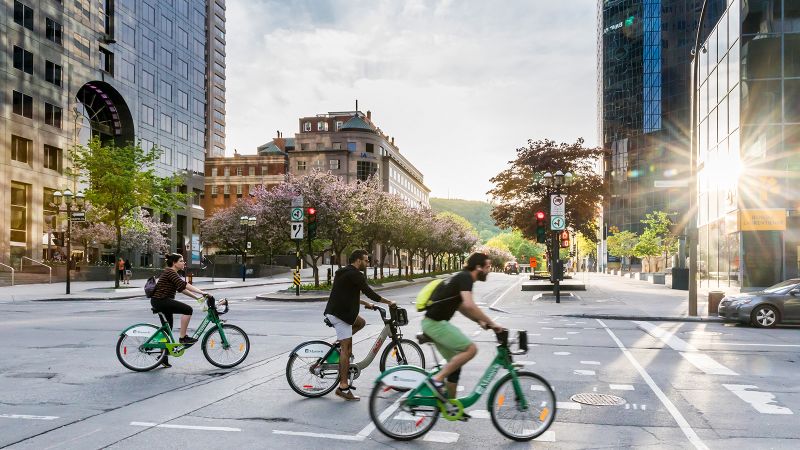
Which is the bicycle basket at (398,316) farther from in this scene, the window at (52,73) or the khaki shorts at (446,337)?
the window at (52,73)

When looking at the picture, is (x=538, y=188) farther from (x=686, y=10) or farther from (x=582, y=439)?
(x=686, y=10)

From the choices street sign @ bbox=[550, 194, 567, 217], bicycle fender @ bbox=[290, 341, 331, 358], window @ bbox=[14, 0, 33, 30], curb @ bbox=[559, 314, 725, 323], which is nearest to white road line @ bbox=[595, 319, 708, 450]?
bicycle fender @ bbox=[290, 341, 331, 358]

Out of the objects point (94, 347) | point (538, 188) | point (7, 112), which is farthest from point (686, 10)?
point (94, 347)

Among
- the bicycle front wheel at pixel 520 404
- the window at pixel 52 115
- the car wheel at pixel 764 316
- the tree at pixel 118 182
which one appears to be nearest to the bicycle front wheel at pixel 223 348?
the bicycle front wheel at pixel 520 404

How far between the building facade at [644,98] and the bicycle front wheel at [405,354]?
3351 inches

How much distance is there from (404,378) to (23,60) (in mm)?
53980

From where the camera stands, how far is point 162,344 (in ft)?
33.9

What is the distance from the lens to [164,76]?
229 feet

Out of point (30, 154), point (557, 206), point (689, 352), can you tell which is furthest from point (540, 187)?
point (30, 154)

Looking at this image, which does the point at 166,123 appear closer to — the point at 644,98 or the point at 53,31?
the point at 53,31

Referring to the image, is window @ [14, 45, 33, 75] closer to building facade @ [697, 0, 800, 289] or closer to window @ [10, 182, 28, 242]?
window @ [10, 182, 28, 242]

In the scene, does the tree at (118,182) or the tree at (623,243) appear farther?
the tree at (623,243)

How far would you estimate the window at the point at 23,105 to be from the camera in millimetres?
49125

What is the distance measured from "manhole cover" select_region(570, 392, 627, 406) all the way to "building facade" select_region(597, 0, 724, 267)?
84.5 m
